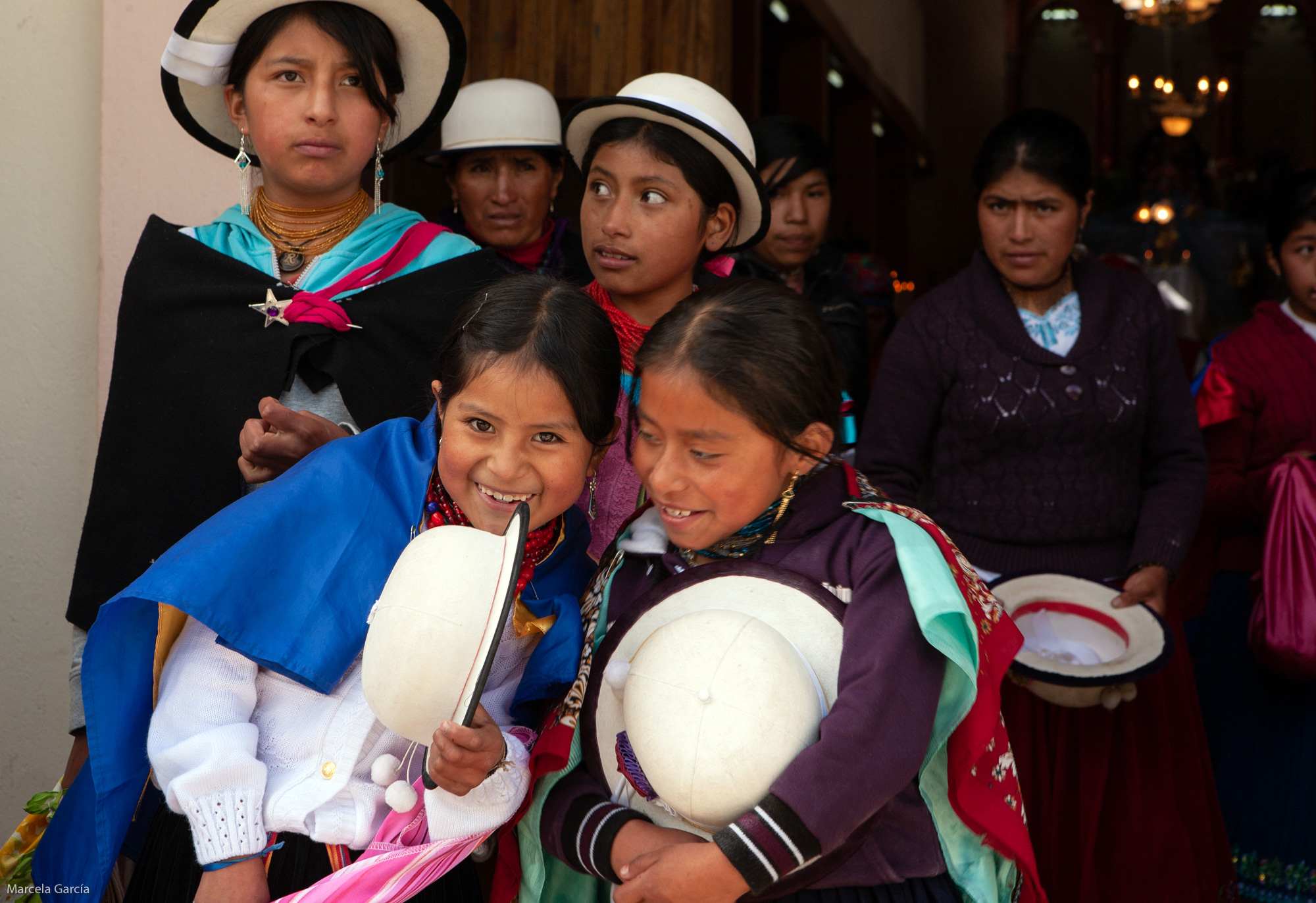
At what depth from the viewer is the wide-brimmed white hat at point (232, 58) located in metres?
2.18

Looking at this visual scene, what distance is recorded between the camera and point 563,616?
1.79 metres

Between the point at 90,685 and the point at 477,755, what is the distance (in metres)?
0.63

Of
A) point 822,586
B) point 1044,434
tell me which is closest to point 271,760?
point 822,586

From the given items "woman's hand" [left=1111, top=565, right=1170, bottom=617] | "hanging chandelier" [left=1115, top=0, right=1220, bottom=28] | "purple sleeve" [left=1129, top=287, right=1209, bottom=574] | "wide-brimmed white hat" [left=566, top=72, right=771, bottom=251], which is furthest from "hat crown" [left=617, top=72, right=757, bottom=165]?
"hanging chandelier" [left=1115, top=0, right=1220, bottom=28]

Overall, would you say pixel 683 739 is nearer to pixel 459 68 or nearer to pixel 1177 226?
pixel 459 68

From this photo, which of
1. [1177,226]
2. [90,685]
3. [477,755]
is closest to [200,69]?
[90,685]

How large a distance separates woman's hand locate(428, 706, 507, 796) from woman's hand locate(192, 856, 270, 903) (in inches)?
11.4

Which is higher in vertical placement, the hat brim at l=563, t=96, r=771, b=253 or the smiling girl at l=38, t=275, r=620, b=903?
the hat brim at l=563, t=96, r=771, b=253

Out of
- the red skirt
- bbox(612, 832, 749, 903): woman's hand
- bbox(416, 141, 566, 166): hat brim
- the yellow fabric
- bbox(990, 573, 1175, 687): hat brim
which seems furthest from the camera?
bbox(416, 141, 566, 166): hat brim

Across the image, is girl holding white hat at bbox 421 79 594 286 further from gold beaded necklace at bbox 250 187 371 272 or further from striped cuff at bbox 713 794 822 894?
striped cuff at bbox 713 794 822 894

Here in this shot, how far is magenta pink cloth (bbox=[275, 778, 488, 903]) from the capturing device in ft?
4.98

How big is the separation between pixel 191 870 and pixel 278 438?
2.12 feet

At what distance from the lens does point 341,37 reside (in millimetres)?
2195

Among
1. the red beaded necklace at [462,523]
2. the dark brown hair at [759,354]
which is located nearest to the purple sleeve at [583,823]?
the red beaded necklace at [462,523]
